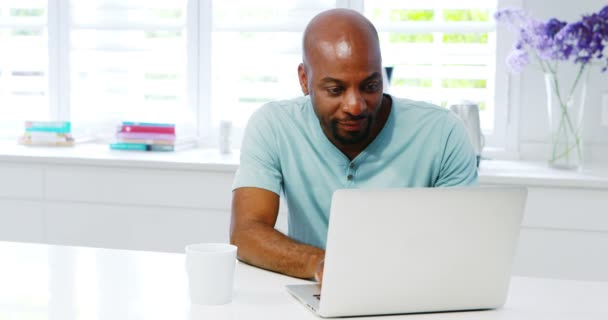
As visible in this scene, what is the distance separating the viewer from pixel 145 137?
323 centimetres

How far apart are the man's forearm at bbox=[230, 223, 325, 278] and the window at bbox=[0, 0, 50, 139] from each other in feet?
7.25

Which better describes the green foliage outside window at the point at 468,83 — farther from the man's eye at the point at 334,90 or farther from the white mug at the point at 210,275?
the white mug at the point at 210,275

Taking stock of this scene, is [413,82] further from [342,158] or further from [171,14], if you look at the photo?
[342,158]

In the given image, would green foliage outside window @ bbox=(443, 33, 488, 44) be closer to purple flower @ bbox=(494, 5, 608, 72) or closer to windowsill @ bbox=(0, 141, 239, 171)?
purple flower @ bbox=(494, 5, 608, 72)

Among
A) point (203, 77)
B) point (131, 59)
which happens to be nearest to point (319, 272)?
point (203, 77)

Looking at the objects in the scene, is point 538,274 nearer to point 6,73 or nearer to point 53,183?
point 53,183

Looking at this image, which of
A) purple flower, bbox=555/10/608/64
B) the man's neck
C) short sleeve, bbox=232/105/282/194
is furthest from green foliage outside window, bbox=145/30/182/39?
the man's neck

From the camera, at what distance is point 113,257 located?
158cm

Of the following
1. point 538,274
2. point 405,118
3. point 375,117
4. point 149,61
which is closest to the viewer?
point 375,117

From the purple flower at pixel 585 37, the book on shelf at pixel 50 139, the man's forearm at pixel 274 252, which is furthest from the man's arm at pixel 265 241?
the book on shelf at pixel 50 139

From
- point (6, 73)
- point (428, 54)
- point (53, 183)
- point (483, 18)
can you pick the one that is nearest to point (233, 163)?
point (53, 183)

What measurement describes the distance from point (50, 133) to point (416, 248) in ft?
8.01

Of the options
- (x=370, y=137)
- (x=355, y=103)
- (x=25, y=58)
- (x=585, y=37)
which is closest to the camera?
(x=355, y=103)

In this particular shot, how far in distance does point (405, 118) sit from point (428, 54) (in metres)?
1.42
